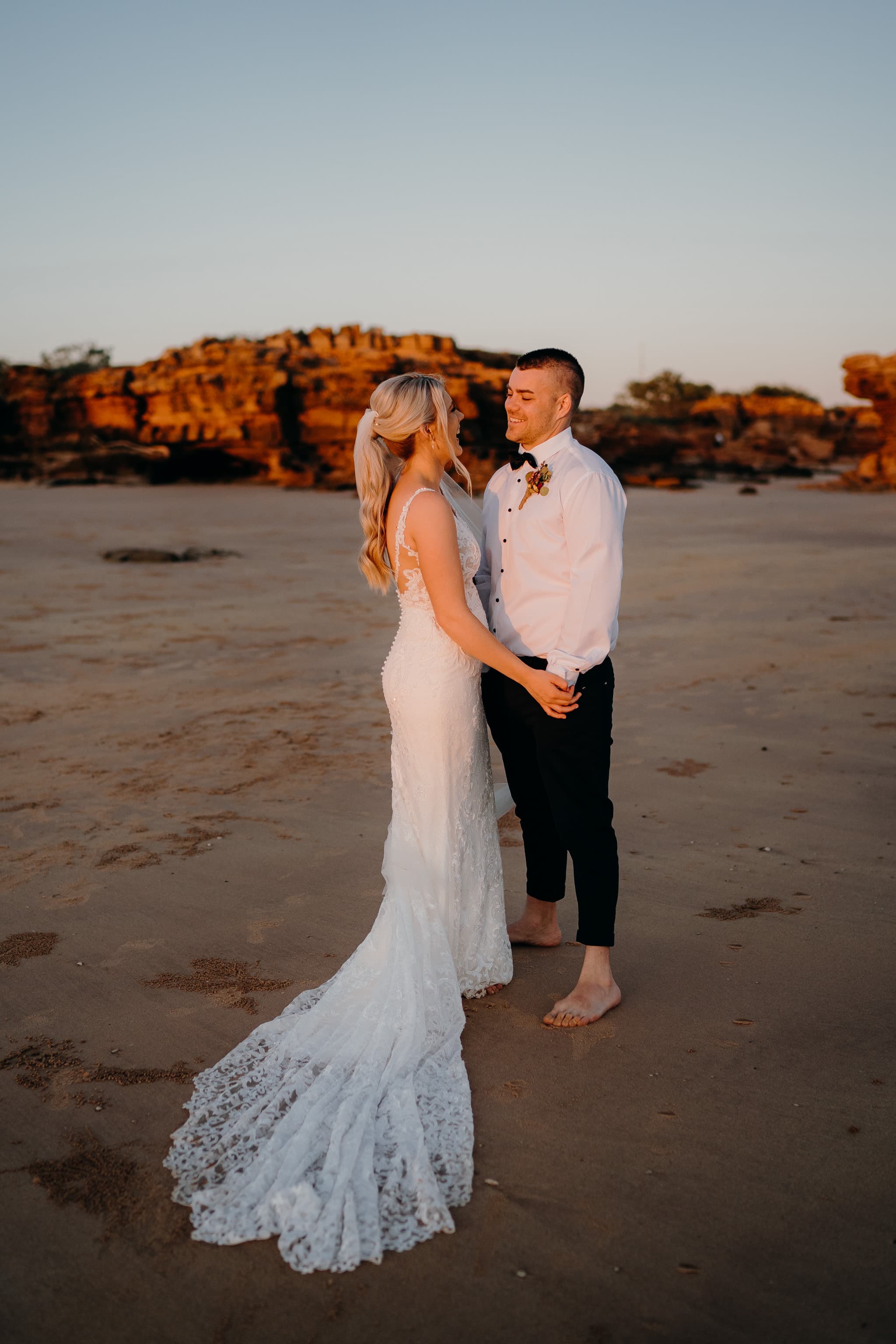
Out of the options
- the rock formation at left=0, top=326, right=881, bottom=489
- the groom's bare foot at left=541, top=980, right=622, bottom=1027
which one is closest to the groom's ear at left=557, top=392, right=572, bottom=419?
the groom's bare foot at left=541, top=980, right=622, bottom=1027

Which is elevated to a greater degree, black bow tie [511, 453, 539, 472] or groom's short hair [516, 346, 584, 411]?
groom's short hair [516, 346, 584, 411]

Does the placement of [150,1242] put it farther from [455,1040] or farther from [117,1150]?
[455,1040]

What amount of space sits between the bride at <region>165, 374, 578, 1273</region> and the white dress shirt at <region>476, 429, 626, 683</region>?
0.12 metres

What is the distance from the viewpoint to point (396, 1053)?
3.04 m

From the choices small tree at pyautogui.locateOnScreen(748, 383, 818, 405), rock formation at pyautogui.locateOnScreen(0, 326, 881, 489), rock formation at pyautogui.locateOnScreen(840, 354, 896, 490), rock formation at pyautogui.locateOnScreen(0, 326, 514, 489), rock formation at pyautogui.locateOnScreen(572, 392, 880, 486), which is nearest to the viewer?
rock formation at pyautogui.locateOnScreen(840, 354, 896, 490)

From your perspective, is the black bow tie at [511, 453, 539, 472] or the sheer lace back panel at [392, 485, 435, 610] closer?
the sheer lace back panel at [392, 485, 435, 610]

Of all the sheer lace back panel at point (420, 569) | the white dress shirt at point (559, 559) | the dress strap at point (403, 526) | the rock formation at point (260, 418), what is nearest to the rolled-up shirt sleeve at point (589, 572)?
the white dress shirt at point (559, 559)

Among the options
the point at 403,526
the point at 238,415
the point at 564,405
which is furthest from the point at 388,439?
the point at 238,415

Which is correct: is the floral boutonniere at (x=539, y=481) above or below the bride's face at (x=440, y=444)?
below

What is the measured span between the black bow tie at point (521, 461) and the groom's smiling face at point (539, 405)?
6 cm

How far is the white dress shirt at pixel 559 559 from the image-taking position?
10.6ft

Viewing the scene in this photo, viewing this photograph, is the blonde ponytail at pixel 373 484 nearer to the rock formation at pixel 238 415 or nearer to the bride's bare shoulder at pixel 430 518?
the bride's bare shoulder at pixel 430 518

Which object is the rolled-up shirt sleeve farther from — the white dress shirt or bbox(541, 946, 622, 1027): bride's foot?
bbox(541, 946, 622, 1027): bride's foot

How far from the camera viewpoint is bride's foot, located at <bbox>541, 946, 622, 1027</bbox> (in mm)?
3363
